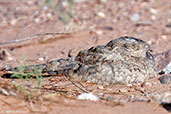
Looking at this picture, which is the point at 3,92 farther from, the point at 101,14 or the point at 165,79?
the point at 101,14

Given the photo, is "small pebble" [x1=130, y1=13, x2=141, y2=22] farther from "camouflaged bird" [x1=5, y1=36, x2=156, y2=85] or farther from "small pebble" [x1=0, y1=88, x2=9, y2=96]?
"small pebble" [x1=0, y1=88, x2=9, y2=96]

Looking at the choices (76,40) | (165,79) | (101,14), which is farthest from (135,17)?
(165,79)

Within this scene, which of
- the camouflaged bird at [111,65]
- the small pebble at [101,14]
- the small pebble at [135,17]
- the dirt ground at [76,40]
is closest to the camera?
the dirt ground at [76,40]

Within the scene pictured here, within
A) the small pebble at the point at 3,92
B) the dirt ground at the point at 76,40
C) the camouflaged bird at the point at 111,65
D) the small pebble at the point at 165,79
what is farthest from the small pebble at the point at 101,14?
the small pebble at the point at 3,92

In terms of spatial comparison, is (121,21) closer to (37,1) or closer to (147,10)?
(147,10)

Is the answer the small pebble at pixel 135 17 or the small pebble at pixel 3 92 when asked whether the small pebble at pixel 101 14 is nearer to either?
the small pebble at pixel 135 17

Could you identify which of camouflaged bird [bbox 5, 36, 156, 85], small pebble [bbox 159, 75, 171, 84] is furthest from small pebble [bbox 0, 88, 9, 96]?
small pebble [bbox 159, 75, 171, 84]

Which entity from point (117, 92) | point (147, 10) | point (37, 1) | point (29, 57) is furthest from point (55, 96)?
point (37, 1)
